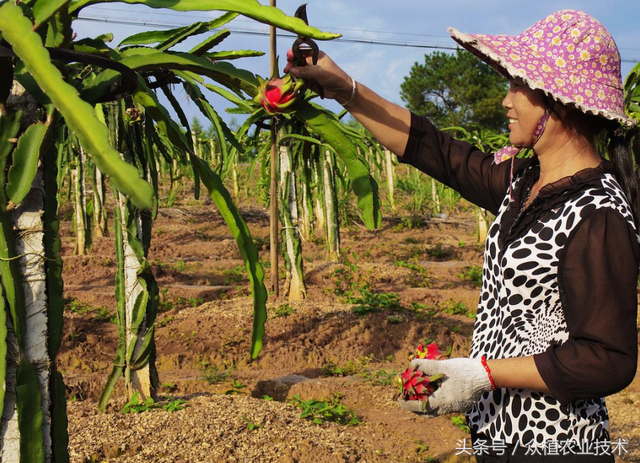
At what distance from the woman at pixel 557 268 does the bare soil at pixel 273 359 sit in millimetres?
1593

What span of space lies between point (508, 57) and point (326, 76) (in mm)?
458

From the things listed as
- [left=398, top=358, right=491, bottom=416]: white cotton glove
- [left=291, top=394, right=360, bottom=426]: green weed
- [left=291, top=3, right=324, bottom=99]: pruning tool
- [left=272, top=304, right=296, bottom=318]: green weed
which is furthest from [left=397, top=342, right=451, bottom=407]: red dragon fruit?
[left=272, top=304, right=296, bottom=318]: green weed

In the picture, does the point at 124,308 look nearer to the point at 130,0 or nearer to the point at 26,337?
the point at 26,337

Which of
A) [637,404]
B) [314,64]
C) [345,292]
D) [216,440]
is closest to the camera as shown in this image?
[314,64]

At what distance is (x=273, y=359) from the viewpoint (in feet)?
15.6

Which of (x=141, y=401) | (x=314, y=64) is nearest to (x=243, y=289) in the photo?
(x=141, y=401)

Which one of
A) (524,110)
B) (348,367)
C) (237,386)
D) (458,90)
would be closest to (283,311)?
(348,367)

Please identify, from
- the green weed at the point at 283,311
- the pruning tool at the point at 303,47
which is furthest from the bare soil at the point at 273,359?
the pruning tool at the point at 303,47

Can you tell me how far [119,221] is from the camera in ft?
10.2

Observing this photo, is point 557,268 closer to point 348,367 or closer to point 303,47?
point 303,47

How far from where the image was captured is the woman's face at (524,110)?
132cm

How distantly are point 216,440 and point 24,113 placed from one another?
1.92 m

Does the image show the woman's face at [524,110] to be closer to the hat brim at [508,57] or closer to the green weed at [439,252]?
the hat brim at [508,57]

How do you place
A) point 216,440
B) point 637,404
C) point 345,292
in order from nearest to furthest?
1. point 216,440
2. point 637,404
3. point 345,292
